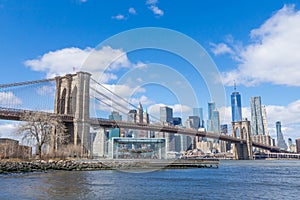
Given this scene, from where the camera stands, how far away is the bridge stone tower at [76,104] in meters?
57.6

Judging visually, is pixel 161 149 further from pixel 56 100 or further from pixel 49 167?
pixel 49 167

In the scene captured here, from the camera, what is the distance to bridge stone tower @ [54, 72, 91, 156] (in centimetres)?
5759

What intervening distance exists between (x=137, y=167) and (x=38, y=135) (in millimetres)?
14804

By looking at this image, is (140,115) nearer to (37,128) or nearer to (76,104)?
(76,104)

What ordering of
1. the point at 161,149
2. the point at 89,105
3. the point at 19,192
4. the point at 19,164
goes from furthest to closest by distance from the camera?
the point at 161,149
the point at 89,105
the point at 19,164
the point at 19,192

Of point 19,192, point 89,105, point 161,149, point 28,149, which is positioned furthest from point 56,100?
point 19,192

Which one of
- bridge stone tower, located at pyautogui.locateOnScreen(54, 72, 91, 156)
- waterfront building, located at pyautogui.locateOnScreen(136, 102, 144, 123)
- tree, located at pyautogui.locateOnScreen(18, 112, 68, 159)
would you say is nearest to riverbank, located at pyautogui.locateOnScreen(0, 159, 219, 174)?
tree, located at pyautogui.locateOnScreen(18, 112, 68, 159)

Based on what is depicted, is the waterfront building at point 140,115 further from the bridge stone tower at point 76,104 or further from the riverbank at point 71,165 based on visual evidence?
the riverbank at point 71,165

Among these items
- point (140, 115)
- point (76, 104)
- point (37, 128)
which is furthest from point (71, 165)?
point (140, 115)

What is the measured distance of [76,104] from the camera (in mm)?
60844

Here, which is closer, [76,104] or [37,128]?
[37,128]

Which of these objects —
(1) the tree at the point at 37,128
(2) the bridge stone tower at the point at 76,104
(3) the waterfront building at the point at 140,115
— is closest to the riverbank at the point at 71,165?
(1) the tree at the point at 37,128

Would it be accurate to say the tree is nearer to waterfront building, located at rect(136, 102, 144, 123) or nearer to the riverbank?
the riverbank

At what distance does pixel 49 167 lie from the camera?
3616 cm
